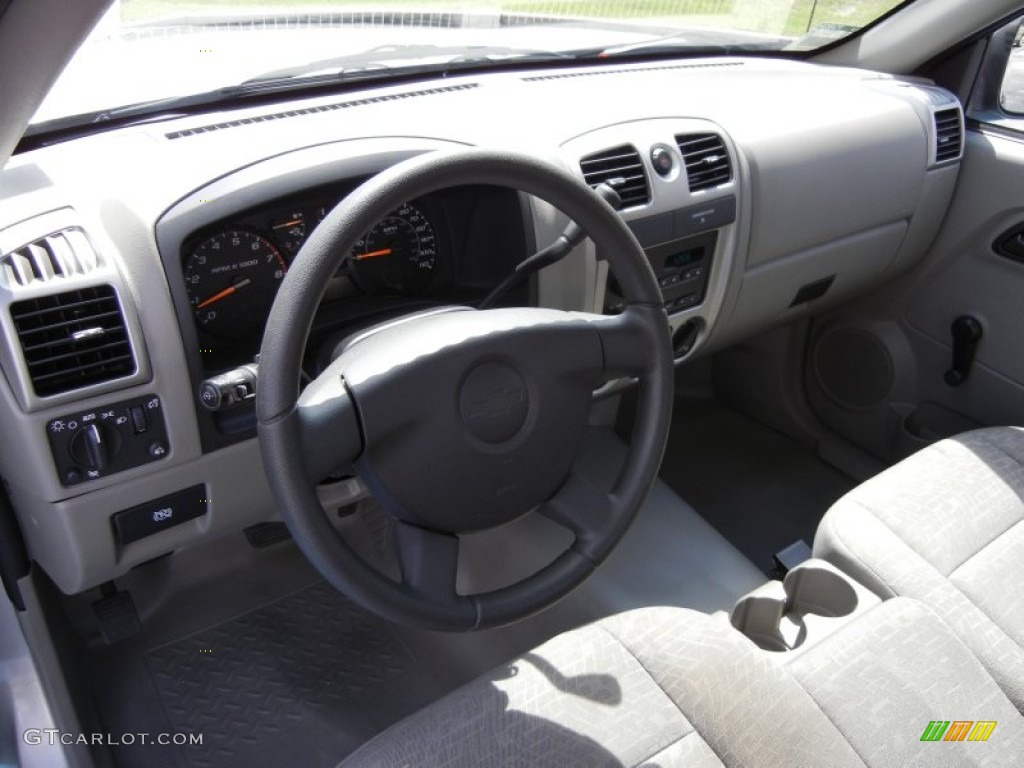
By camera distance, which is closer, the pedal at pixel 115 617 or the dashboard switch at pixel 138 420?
the dashboard switch at pixel 138 420

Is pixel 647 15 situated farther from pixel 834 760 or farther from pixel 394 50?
pixel 834 760

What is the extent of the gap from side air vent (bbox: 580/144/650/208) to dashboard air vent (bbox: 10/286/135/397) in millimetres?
833

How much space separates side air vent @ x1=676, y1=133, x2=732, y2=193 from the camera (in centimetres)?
178

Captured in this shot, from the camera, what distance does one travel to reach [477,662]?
1.86 m

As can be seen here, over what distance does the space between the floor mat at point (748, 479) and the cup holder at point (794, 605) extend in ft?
2.48

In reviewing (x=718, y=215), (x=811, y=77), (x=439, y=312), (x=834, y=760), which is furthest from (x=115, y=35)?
(x=811, y=77)

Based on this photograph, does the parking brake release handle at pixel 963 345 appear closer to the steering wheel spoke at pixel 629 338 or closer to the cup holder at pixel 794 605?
the cup holder at pixel 794 605

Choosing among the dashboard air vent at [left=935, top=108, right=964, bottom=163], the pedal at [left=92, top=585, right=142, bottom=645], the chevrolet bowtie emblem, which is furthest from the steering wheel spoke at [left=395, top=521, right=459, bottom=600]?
the dashboard air vent at [left=935, top=108, right=964, bottom=163]

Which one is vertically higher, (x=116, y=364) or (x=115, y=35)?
(x=115, y=35)

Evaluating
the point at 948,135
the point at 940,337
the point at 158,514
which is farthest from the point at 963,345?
the point at 158,514

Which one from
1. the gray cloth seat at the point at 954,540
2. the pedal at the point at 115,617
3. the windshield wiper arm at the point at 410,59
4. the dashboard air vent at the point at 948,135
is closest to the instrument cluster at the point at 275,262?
the windshield wiper arm at the point at 410,59

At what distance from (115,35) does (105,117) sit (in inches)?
5.8

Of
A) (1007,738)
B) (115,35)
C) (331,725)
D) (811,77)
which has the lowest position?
(331,725)

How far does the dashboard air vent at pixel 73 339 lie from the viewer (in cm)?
112
